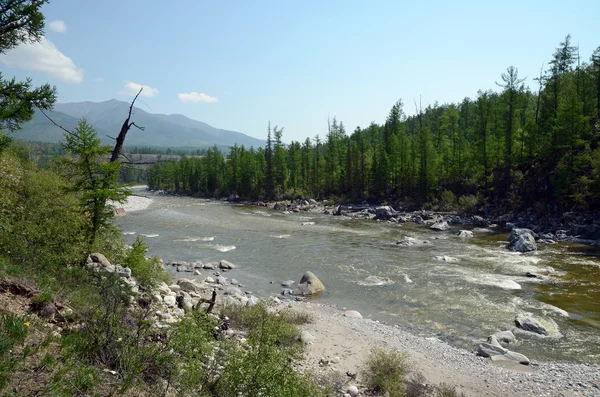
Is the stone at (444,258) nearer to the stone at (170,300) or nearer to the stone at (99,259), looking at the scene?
the stone at (170,300)

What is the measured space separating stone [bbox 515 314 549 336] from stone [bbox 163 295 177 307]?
13011 mm

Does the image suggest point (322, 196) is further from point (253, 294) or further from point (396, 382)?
point (396, 382)

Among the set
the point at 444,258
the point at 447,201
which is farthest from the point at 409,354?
the point at 447,201

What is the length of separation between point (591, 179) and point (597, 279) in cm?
2116

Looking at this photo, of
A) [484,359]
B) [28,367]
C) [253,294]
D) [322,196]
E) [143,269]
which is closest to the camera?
[28,367]

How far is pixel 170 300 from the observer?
1332 cm

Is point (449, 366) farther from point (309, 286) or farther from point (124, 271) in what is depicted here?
point (124, 271)

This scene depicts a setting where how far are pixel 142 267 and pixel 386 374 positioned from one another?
11.0 m

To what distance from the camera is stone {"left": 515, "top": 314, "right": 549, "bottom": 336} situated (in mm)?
13406

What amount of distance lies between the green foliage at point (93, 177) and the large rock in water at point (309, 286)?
30.3 feet

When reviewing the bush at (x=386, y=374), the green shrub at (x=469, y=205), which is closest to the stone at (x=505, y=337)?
the bush at (x=386, y=374)

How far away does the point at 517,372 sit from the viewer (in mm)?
10500

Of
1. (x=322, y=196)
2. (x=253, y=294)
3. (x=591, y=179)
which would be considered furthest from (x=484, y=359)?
(x=322, y=196)

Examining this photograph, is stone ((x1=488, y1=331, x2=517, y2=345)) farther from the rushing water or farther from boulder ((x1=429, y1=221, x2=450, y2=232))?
boulder ((x1=429, y1=221, x2=450, y2=232))
